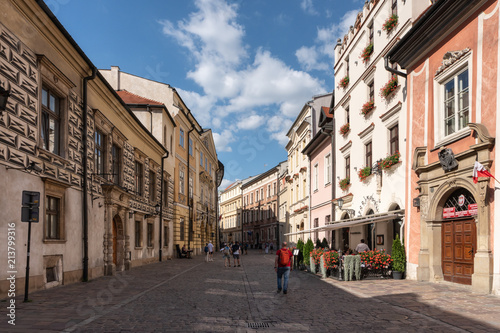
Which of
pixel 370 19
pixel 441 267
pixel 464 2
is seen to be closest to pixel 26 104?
pixel 464 2

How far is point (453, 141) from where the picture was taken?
1395 cm

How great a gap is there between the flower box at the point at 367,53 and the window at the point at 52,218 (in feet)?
48.0

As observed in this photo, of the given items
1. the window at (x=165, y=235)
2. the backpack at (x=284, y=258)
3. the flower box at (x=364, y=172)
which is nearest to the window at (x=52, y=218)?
the backpack at (x=284, y=258)

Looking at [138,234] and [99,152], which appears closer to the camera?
[99,152]

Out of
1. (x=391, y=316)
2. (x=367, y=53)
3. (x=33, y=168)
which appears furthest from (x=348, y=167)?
(x=391, y=316)

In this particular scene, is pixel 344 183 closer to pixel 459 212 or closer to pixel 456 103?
pixel 459 212

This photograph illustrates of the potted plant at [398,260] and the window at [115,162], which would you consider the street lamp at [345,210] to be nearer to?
the potted plant at [398,260]

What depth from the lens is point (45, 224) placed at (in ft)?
44.9

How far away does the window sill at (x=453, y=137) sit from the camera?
13297mm

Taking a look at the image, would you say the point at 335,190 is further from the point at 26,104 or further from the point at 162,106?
the point at 26,104

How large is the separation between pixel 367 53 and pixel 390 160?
6.11 meters

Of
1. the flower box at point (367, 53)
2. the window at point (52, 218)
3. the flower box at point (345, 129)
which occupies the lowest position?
the window at point (52, 218)

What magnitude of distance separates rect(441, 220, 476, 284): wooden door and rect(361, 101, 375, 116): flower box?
24.7 feet

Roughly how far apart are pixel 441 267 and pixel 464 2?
7.97 meters
